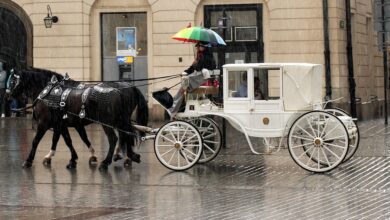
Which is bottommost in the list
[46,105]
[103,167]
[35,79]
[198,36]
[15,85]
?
[103,167]

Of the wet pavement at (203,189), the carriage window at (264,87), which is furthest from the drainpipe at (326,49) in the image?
the carriage window at (264,87)

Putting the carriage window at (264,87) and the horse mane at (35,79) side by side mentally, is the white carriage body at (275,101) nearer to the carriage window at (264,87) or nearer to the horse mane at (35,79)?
the carriage window at (264,87)

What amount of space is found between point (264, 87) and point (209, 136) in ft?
4.40

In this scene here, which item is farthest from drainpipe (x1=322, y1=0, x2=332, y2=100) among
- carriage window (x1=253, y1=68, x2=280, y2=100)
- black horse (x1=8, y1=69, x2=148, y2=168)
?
black horse (x1=8, y1=69, x2=148, y2=168)

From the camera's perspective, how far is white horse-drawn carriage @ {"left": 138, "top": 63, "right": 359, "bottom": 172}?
13164mm

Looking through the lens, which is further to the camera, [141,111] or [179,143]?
[141,111]

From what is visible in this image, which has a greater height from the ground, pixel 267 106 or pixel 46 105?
pixel 46 105

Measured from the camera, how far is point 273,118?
13609 millimetres

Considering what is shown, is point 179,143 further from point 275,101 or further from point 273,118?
point 275,101

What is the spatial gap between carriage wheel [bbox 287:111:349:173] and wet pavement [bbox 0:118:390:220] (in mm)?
234

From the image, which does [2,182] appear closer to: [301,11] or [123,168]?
[123,168]

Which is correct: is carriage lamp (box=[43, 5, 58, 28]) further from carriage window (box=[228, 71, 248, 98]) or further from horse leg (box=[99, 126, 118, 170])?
carriage window (box=[228, 71, 248, 98])

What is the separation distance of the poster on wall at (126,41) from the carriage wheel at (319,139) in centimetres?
1696

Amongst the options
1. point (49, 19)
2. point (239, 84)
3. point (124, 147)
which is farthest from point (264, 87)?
point (49, 19)
